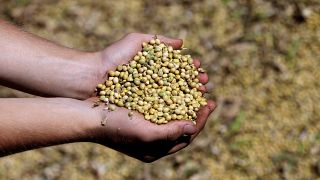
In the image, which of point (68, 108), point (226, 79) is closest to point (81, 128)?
point (68, 108)

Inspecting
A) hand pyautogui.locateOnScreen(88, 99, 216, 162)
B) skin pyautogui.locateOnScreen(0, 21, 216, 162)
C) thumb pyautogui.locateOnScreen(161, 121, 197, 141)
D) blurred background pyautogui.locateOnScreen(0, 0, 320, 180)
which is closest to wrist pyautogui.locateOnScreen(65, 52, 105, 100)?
skin pyautogui.locateOnScreen(0, 21, 216, 162)

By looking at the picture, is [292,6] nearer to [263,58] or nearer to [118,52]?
[263,58]

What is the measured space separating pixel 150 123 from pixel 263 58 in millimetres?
1616

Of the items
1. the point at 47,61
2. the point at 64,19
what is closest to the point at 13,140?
the point at 47,61

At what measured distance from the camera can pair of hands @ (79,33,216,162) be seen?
2836 millimetres

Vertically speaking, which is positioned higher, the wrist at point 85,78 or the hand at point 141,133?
the wrist at point 85,78

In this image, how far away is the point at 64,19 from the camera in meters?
4.54

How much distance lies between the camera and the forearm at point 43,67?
3.13 metres

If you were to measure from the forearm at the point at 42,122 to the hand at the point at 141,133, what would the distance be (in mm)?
63

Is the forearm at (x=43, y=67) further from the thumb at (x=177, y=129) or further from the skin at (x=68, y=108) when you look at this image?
the thumb at (x=177, y=129)

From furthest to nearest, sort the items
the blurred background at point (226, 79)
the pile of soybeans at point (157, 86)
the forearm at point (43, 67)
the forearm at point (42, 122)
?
1. the blurred background at point (226, 79)
2. the forearm at point (43, 67)
3. the pile of soybeans at point (157, 86)
4. the forearm at point (42, 122)

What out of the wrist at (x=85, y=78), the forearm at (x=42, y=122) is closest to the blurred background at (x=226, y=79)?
the wrist at (x=85, y=78)

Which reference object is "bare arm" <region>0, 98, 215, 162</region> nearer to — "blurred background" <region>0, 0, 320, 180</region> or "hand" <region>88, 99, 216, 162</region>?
"hand" <region>88, 99, 216, 162</region>

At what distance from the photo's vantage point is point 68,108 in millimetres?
2957
